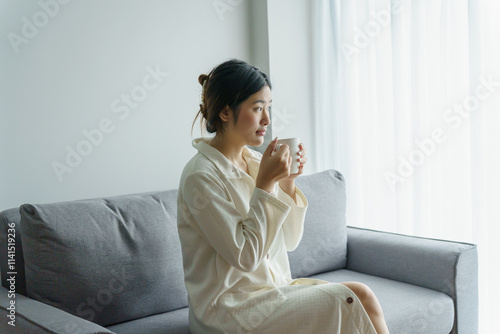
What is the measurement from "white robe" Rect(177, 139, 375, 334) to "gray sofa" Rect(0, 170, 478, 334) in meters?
0.27

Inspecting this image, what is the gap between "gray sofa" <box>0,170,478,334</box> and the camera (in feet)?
5.98

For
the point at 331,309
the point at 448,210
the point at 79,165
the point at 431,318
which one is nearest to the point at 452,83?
the point at 448,210

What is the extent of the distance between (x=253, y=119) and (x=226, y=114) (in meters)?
0.10

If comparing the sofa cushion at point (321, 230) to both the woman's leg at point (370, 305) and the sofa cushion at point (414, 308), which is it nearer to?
the sofa cushion at point (414, 308)

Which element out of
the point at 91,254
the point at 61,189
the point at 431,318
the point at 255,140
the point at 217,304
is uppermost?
the point at 255,140

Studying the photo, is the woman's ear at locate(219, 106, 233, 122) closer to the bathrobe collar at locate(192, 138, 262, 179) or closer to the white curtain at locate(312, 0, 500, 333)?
the bathrobe collar at locate(192, 138, 262, 179)

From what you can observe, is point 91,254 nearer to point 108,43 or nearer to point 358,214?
point 108,43

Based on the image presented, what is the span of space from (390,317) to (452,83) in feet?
4.03

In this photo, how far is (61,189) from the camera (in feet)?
7.73

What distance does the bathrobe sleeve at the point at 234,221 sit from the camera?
5.37 ft

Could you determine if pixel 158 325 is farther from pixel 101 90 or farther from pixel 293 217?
pixel 101 90

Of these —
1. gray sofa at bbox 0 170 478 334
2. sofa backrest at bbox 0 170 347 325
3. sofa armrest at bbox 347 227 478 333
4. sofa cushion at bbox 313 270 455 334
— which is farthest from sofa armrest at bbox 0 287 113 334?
sofa armrest at bbox 347 227 478 333

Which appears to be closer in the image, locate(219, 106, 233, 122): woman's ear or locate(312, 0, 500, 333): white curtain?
locate(219, 106, 233, 122): woman's ear

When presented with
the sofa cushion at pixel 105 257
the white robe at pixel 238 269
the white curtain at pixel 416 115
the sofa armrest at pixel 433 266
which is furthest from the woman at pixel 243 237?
the white curtain at pixel 416 115
